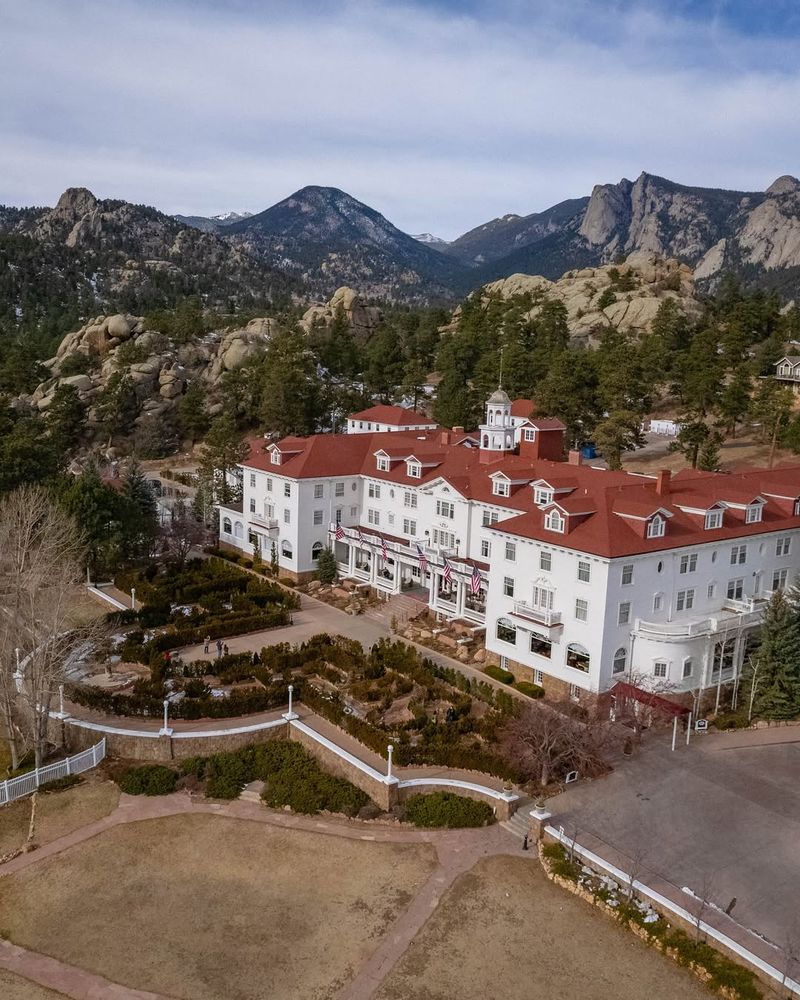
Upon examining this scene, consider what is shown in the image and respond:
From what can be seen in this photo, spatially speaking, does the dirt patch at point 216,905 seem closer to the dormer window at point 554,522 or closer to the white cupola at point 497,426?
the dormer window at point 554,522

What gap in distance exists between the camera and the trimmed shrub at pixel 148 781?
29.9 meters

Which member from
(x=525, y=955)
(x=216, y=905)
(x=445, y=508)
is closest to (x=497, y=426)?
(x=445, y=508)

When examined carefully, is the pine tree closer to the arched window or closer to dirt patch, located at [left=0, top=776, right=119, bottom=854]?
the arched window

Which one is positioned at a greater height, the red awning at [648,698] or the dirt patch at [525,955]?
the red awning at [648,698]

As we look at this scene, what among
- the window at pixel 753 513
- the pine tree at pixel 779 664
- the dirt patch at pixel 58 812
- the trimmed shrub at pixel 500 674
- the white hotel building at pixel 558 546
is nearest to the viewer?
the dirt patch at pixel 58 812

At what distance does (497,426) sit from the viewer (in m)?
48.6

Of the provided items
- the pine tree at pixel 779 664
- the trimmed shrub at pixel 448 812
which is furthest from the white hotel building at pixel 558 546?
the trimmed shrub at pixel 448 812

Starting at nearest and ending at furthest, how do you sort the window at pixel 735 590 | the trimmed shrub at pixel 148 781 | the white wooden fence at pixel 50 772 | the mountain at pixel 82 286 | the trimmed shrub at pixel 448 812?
1. the trimmed shrub at pixel 448 812
2. the white wooden fence at pixel 50 772
3. the trimmed shrub at pixel 148 781
4. the window at pixel 735 590
5. the mountain at pixel 82 286

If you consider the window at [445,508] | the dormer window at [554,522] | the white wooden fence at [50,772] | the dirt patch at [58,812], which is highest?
the dormer window at [554,522]

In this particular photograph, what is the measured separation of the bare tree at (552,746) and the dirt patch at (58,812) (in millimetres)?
15418

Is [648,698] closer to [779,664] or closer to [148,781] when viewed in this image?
[779,664]

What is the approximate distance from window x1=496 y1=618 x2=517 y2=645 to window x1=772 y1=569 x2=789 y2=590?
13.9m

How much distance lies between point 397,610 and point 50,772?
70.3ft

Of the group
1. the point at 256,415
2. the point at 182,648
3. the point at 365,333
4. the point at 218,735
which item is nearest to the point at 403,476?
the point at 182,648
